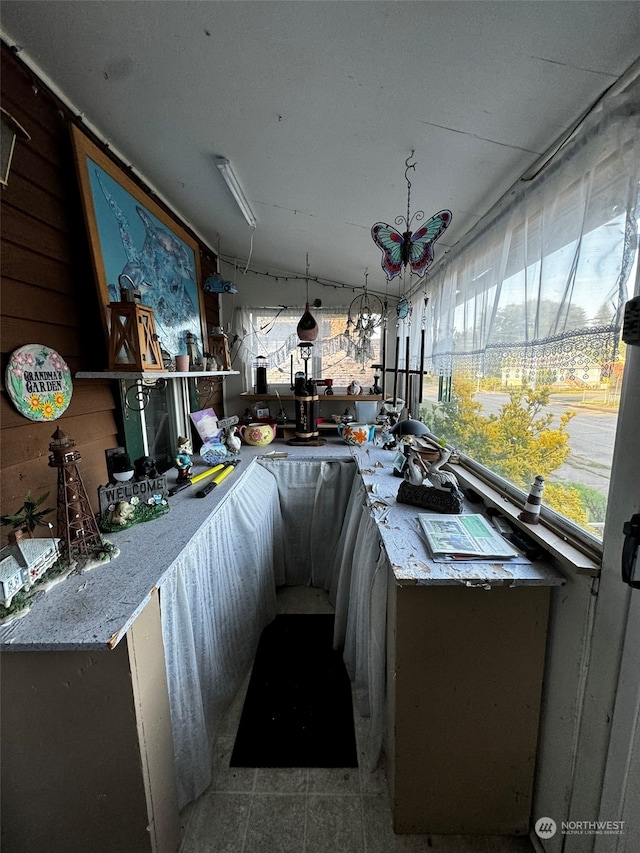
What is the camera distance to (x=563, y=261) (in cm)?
96

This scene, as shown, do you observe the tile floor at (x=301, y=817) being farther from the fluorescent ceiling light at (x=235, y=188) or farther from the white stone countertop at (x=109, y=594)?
the fluorescent ceiling light at (x=235, y=188)

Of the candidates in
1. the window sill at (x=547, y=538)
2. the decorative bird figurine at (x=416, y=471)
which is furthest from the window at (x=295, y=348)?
the window sill at (x=547, y=538)

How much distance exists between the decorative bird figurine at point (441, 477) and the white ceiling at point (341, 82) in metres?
1.06

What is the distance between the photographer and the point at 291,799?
1134 mm

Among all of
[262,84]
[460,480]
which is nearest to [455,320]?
[460,480]

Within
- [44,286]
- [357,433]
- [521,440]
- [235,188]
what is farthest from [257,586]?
[235,188]

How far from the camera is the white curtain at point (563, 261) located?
0.78 metres

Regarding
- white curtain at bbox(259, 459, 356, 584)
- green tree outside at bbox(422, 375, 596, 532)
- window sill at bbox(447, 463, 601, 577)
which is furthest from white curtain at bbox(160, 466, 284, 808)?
green tree outside at bbox(422, 375, 596, 532)

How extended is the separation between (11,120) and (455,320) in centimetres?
174

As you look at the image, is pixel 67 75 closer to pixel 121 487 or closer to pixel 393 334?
pixel 121 487

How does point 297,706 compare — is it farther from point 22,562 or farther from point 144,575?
point 22,562

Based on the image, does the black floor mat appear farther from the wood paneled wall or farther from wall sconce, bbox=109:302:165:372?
wall sconce, bbox=109:302:165:372

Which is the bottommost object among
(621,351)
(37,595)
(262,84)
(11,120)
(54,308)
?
(37,595)

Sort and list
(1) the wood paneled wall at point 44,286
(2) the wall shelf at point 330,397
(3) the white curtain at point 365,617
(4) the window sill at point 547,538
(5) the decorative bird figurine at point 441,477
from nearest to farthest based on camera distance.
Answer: (4) the window sill at point 547,538 < (1) the wood paneled wall at point 44,286 < (3) the white curtain at point 365,617 < (5) the decorative bird figurine at point 441,477 < (2) the wall shelf at point 330,397
